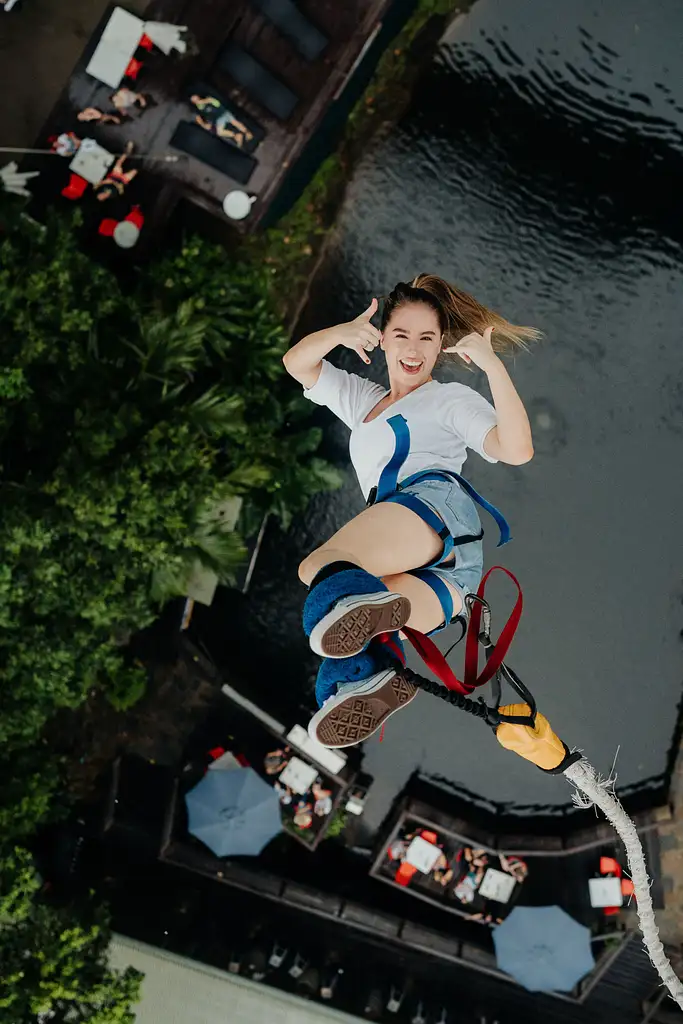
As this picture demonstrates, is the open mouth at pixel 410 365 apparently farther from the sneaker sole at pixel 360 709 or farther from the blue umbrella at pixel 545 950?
the blue umbrella at pixel 545 950

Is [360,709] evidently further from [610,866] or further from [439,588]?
[610,866]

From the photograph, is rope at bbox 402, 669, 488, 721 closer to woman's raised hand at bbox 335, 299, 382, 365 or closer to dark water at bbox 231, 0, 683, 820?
woman's raised hand at bbox 335, 299, 382, 365

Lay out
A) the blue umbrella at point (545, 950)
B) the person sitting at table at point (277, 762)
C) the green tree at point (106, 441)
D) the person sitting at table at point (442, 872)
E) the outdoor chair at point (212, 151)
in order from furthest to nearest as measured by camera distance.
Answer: the person sitting at table at point (277, 762) → the person sitting at table at point (442, 872) → the blue umbrella at point (545, 950) → the outdoor chair at point (212, 151) → the green tree at point (106, 441)

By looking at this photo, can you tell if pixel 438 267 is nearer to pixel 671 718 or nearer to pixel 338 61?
pixel 338 61

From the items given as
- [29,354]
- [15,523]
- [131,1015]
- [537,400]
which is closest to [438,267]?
[537,400]

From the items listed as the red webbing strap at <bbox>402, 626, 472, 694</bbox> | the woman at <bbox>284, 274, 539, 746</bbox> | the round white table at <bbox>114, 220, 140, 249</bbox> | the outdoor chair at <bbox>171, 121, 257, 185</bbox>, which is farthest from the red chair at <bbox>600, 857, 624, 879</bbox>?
the round white table at <bbox>114, 220, 140, 249</bbox>

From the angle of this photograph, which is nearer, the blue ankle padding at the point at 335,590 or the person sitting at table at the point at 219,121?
the blue ankle padding at the point at 335,590

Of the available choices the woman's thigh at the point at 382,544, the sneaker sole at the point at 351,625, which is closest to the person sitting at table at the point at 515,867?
the woman's thigh at the point at 382,544
